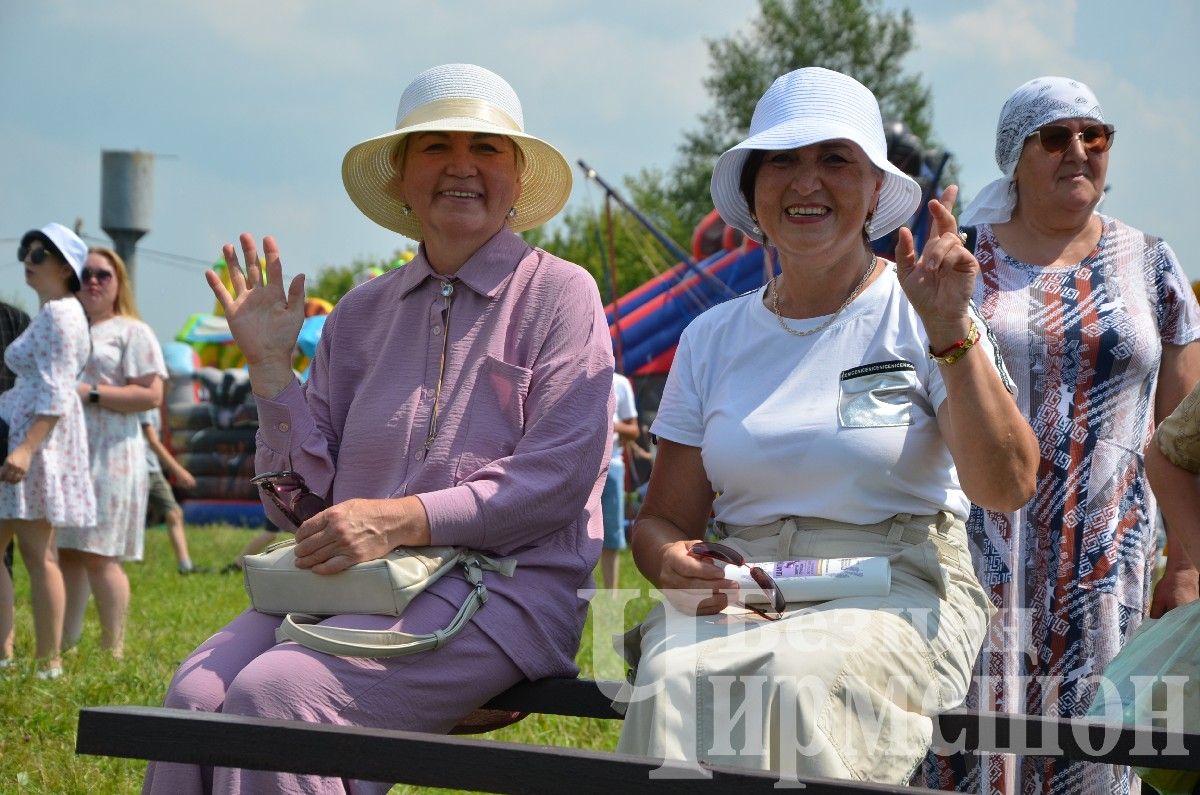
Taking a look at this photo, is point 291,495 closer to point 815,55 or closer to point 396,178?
point 396,178

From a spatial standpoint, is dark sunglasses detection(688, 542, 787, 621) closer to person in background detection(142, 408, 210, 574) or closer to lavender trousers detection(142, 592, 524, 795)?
lavender trousers detection(142, 592, 524, 795)

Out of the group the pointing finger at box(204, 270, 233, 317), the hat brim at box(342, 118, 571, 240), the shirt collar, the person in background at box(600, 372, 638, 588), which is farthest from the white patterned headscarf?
the person in background at box(600, 372, 638, 588)

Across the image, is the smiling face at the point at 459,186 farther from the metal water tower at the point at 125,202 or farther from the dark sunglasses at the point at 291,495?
the metal water tower at the point at 125,202

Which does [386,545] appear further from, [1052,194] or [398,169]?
[1052,194]

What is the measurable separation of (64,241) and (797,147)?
486 centimetres

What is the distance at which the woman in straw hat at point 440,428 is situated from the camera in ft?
8.68

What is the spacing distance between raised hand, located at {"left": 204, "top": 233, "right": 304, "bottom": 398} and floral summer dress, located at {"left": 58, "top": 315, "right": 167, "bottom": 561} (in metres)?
3.96

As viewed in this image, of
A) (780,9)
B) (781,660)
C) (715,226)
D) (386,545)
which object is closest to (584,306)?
(386,545)

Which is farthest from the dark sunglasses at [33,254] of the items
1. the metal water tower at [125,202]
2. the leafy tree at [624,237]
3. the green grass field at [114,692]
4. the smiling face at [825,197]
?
the leafy tree at [624,237]

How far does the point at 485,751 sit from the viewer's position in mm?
2203

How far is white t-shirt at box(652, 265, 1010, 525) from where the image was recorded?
2.54 meters

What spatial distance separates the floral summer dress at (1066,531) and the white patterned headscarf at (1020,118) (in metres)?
0.32

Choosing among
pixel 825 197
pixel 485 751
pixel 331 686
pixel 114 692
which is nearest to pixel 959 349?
pixel 825 197

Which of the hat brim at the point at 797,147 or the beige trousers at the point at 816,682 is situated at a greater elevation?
the hat brim at the point at 797,147
